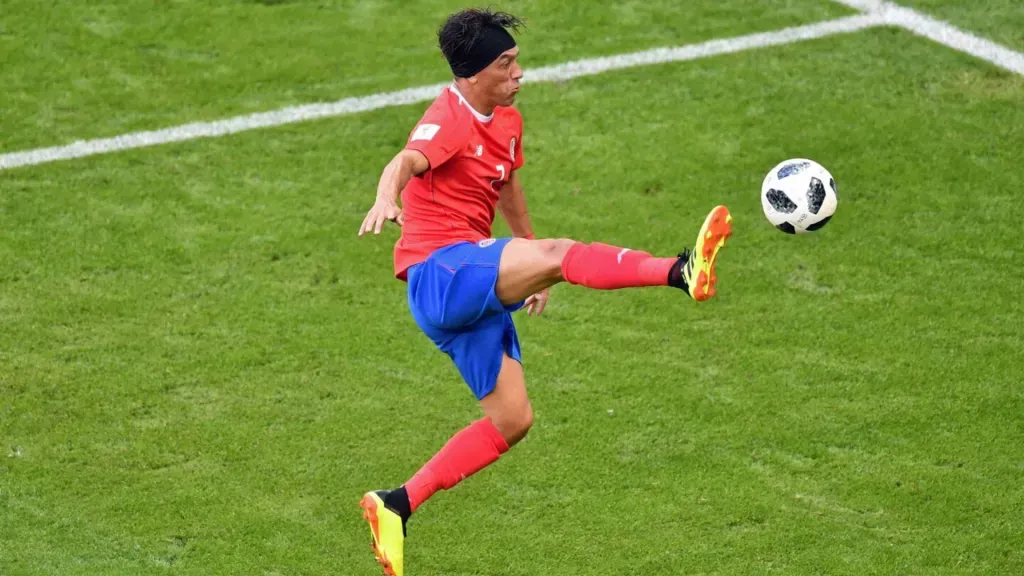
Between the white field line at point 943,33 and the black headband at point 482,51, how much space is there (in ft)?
17.8

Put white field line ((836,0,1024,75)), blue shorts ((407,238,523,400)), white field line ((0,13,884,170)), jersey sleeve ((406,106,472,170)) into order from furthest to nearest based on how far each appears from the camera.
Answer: white field line ((836,0,1024,75)), white field line ((0,13,884,170)), jersey sleeve ((406,106,472,170)), blue shorts ((407,238,523,400))

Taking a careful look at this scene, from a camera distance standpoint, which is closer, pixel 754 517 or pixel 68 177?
pixel 754 517

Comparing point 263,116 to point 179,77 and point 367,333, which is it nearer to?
point 179,77

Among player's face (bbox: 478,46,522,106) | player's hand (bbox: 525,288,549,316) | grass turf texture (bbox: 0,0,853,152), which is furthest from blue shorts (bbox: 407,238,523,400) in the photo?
grass turf texture (bbox: 0,0,853,152)

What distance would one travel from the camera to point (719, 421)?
7.22m

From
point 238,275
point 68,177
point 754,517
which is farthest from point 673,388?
point 68,177

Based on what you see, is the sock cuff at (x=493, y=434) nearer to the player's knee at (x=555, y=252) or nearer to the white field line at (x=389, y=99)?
the player's knee at (x=555, y=252)

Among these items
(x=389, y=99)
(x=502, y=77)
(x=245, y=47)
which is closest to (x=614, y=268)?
(x=502, y=77)

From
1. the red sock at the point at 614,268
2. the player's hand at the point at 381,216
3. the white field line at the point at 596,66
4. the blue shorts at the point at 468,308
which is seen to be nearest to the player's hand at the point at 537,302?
the blue shorts at the point at 468,308

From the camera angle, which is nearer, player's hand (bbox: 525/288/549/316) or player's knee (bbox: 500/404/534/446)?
player's knee (bbox: 500/404/534/446)

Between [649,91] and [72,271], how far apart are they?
160 inches

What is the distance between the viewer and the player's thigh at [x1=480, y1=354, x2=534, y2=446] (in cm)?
612

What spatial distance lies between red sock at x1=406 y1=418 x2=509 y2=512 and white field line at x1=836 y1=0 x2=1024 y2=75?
19.1 feet

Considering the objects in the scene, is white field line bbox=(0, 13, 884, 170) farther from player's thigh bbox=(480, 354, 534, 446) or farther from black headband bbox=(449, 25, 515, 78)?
player's thigh bbox=(480, 354, 534, 446)
